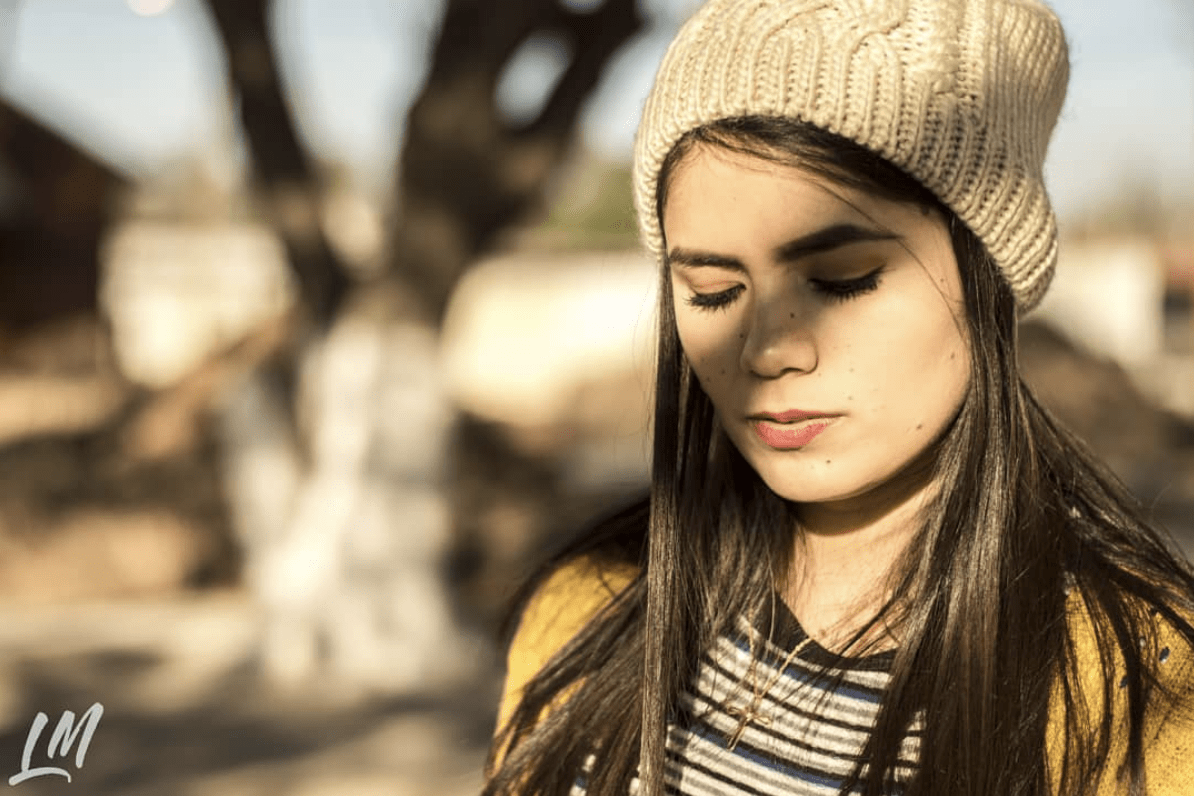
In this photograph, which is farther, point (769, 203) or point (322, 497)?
point (322, 497)

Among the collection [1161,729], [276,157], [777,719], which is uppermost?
[276,157]

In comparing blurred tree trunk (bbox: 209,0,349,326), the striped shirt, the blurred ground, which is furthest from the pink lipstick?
blurred tree trunk (bbox: 209,0,349,326)

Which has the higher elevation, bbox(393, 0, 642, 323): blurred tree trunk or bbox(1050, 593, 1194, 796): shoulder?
bbox(393, 0, 642, 323): blurred tree trunk

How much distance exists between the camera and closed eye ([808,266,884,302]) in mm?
1500

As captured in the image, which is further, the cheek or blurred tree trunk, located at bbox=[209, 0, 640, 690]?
blurred tree trunk, located at bbox=[209, 0, 640, 690]

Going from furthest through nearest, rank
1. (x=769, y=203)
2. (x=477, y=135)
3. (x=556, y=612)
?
(x=477, y=135), (x=556, y=612), (x=769, y=203)

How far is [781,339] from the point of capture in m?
1.51

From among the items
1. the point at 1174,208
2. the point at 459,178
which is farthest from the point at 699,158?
the point at 1174,208

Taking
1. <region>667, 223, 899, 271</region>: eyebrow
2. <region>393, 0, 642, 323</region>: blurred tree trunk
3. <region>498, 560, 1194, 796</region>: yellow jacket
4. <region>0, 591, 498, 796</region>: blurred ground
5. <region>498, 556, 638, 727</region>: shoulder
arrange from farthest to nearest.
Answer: <region>393, 0, 642, 323</region>: blurred tree trunk < <region>0, 591, 498, 796</region>: blurred ground < <region>498, 556, 638, 727</region>: shoulder < <region>667, 223, 899, 271</region>: eyebrow < <region>498, 560, 1194, 796</region>: yellow jacket

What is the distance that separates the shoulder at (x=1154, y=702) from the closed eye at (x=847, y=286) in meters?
0.43

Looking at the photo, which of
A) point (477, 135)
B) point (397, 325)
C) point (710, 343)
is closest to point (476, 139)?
point (477, 135)

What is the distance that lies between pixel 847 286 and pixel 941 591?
362 millimetres

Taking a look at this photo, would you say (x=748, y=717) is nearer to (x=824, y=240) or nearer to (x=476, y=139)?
(x=824, y=240)

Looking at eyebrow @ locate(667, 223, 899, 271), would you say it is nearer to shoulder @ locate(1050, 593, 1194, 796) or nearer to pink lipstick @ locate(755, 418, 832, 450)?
pink lipstick @ locate(755, 418, 832, 450)
